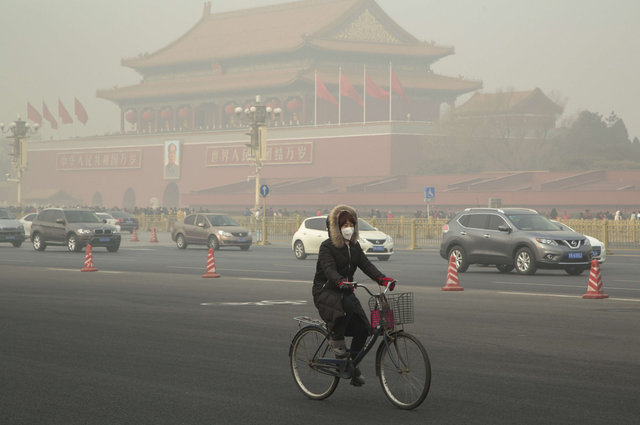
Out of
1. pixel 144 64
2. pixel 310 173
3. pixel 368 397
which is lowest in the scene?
pixel 368 397

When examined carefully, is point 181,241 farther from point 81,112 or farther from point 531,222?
point 81,112

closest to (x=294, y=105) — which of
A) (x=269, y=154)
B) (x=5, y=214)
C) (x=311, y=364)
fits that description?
(x=269, y=154)

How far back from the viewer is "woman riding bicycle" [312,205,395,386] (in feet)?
25.0

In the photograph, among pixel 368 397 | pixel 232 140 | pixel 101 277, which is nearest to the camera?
pixel 368 397

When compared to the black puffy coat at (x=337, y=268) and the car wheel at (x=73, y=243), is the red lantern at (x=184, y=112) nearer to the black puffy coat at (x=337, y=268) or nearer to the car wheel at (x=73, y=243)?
the car wheel at (x=73, y=243)

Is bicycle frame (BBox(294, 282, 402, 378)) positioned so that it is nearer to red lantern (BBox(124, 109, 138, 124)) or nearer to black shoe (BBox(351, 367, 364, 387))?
black shoe (BBox(351, 367, 364, 387))

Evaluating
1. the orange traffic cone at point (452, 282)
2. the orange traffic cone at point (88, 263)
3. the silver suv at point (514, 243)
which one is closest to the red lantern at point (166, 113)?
the orange traffic cone at point (88, 263)

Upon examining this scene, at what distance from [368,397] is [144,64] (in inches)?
3497

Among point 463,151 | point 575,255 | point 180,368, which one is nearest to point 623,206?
point 463,151

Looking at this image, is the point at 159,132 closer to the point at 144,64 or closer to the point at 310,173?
the point at 144,64

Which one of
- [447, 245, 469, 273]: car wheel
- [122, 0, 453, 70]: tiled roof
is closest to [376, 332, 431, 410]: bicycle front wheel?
[447, 245, 469, 273]: car wheel

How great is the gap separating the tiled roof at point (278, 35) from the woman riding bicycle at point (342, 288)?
2883 inches

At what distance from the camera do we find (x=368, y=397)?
8086 millimetres

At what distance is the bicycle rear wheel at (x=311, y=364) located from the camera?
7863 millimetres
